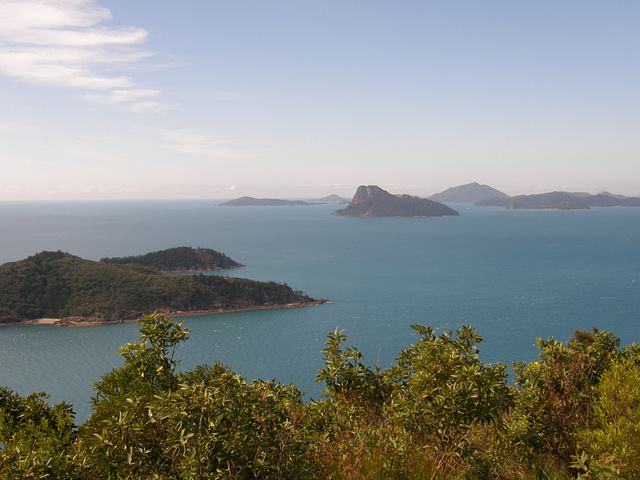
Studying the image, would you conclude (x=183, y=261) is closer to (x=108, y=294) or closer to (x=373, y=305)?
(x=108, y=294)

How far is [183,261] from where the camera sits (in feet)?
249

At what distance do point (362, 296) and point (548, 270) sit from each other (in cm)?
3229

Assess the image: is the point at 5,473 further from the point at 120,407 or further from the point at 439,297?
the point at 439,297

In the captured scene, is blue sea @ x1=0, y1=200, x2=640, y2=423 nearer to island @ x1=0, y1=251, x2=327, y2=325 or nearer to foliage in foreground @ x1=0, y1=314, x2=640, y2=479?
island @ x1=0, y1=251, x2=327, y2=325

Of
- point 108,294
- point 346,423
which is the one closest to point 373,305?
point 108,294

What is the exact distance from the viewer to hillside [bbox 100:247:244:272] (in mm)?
73125

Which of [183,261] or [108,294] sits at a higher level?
[183,261]

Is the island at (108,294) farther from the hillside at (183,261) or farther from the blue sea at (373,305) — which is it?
the hillside at (183,261)

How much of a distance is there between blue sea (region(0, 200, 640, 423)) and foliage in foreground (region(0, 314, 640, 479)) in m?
2.83

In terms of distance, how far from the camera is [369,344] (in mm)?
37875

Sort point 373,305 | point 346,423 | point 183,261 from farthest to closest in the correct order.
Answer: point 183,261, point 373,305, point 346,423

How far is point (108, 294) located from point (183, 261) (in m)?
24.4

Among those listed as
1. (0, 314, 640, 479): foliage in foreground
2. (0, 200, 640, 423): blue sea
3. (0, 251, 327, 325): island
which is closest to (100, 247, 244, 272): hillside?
(0, 200, 640, 423): blue sea

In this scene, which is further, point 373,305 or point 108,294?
point 108,294
